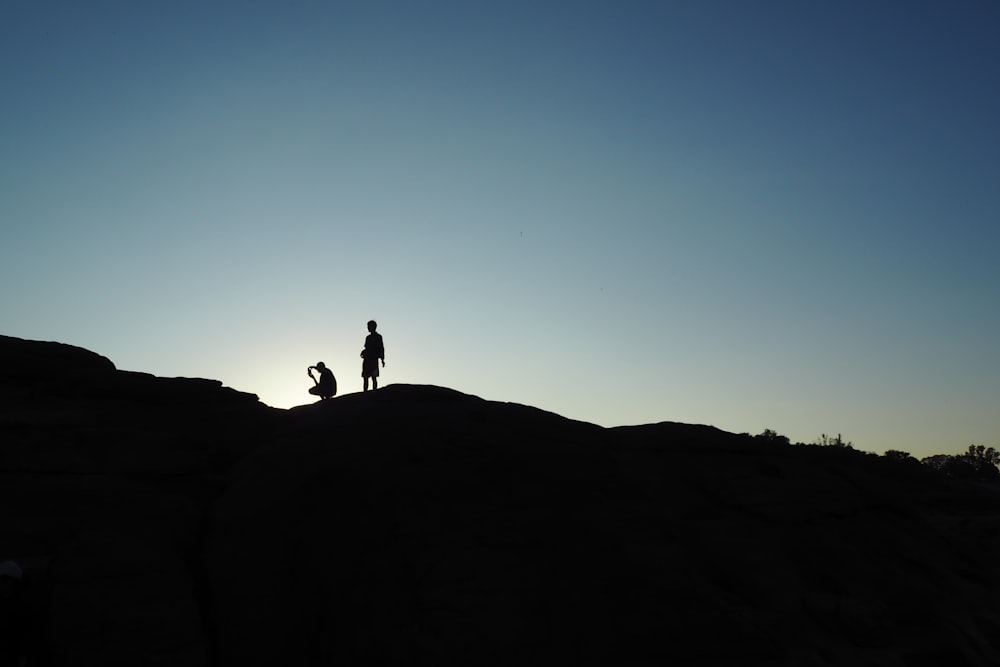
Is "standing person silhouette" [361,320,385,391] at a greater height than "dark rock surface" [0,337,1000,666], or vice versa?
"standing person silhouette" [361,320,385,391]

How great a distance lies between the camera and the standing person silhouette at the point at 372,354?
2139cm

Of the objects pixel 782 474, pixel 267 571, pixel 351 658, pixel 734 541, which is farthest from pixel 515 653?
pixel 782 474

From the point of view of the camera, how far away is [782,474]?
1869cm

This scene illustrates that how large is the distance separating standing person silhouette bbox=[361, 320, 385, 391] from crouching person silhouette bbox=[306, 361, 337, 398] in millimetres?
841

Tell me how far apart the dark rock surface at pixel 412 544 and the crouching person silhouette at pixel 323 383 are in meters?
3.58

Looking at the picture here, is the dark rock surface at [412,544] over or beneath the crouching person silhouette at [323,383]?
beneath

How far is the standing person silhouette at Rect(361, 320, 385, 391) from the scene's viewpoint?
21.4 meters

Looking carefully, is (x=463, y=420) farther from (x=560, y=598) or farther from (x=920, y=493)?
(x=920, y=493)

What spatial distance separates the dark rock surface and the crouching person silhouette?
11.7 feet

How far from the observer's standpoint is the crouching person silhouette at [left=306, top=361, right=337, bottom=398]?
69.7ft

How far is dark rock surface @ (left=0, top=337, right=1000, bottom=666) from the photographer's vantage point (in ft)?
36.4

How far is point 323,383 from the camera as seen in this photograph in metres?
21.3

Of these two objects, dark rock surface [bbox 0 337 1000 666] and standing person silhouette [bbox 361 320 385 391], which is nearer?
dark rock surface [bbox 0 337 1000 666]

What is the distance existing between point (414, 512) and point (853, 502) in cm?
1154
